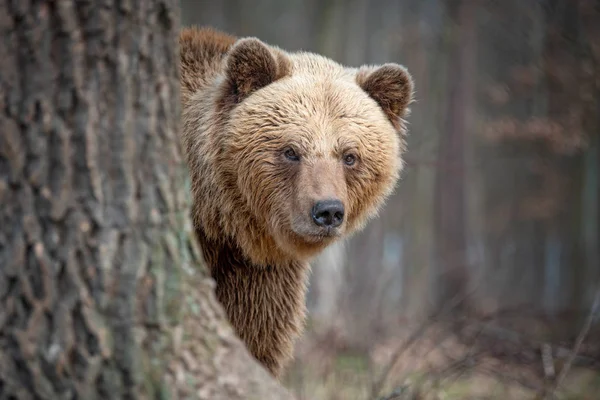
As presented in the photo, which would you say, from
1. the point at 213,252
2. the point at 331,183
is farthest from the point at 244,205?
the point at 331,183

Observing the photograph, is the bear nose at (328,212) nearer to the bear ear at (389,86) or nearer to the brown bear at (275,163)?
the brown bear at (275,163)

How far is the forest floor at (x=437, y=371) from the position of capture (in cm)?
565

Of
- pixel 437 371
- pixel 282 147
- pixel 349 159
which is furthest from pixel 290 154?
pixel 437 371

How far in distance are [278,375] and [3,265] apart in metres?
2.81

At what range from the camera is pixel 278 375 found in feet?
16.7

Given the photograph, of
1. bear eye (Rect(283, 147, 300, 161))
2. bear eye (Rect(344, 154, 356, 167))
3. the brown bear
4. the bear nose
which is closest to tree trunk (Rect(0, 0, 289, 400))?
the bear nose

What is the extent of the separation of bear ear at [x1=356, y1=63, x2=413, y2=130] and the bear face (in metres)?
0.02

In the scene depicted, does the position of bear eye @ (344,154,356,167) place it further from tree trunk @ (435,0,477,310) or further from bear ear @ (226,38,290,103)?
tree trunk @ (435,0,477,310)

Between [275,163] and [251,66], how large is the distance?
67 cm

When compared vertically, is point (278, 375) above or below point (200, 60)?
below

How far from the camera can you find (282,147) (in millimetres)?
Answer: 4672

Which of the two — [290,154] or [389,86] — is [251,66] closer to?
[290,154]

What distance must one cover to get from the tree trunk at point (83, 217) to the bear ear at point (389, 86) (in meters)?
2.49

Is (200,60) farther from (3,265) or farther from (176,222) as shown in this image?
(3,265)
